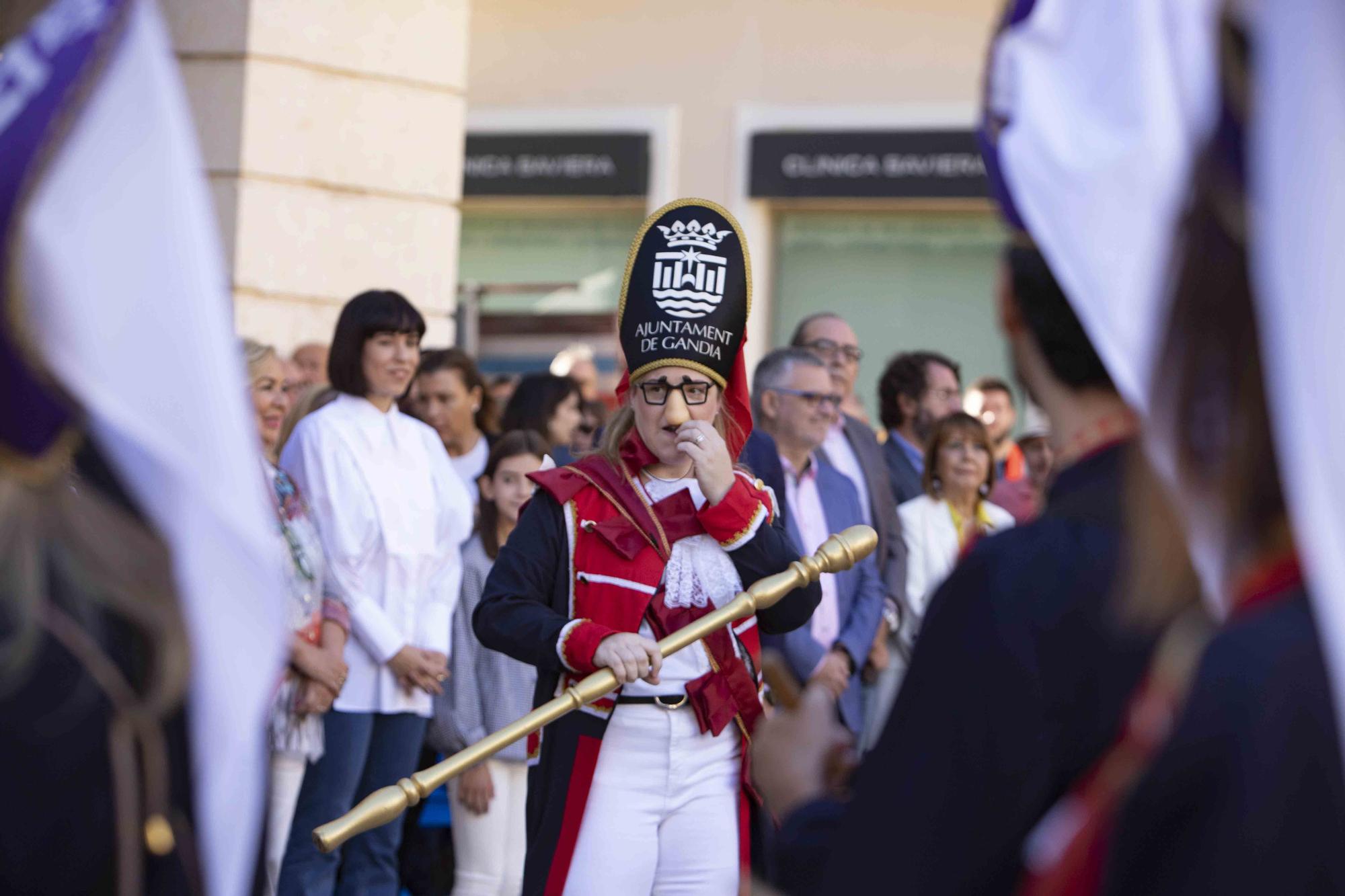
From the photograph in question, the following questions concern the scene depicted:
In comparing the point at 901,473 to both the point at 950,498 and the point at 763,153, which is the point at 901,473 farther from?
the point at 763,153

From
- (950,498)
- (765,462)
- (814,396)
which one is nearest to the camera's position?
(765,462)

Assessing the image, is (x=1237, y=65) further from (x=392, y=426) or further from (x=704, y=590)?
(x=392, y=426)

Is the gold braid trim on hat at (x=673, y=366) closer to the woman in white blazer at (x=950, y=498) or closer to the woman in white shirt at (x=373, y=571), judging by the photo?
the woman in white shirt at (x=373, y=571)

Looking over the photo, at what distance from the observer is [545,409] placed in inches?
309

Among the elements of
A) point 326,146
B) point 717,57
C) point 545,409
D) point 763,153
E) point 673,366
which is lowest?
point 673,366

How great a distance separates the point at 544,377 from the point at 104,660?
Result: 6279 millimetres

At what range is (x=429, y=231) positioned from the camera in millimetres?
9234

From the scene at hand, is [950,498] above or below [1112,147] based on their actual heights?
above

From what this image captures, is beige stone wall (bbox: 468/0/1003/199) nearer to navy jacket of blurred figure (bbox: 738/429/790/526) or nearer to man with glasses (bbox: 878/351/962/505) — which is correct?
man with glasses (bbox: 878/351/962/505)

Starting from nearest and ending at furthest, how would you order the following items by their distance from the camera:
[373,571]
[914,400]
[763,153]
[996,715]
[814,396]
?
1. [996,715]
2. [373,571]
3. [814,396]
4. [914,400]
5. [763,153]

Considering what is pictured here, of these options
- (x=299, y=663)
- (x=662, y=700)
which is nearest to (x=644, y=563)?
(x=662, y=700)

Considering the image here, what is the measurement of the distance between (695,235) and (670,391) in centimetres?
46

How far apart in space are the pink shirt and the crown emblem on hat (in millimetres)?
1941

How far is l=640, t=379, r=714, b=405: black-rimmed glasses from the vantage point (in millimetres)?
4418
